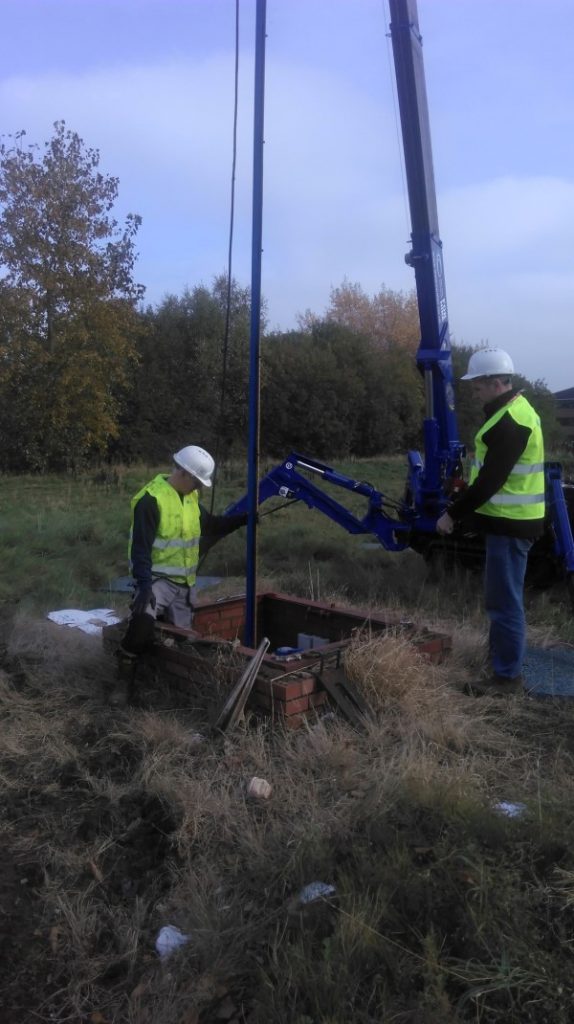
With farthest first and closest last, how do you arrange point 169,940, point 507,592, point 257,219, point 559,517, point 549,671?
1. point 559,517
2. point 549,671
3. point 257,219
4. point 507,592
5. point 169,940

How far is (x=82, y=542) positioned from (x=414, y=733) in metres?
7.55

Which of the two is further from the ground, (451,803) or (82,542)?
A: (82,542)

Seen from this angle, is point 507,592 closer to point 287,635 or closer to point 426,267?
point 287,635

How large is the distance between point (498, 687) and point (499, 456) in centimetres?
133

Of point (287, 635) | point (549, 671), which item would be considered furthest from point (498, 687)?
point (287, 635)

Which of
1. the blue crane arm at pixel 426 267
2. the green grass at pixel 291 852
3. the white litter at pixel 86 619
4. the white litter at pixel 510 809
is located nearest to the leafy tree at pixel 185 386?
the blue crane arm at pixel 426 267

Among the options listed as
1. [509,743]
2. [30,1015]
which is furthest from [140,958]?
[509,743]

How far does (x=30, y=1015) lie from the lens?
2.63m

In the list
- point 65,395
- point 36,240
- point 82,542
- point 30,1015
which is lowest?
point 30,1015

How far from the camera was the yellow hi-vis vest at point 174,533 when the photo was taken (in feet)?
16.5

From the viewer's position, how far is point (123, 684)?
500cm

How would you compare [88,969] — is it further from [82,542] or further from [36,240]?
[36,240]

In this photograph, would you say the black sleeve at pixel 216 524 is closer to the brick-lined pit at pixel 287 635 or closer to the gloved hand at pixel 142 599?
the brick-lined pit at pixel 287 635

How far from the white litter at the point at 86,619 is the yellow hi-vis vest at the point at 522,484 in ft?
10.8
